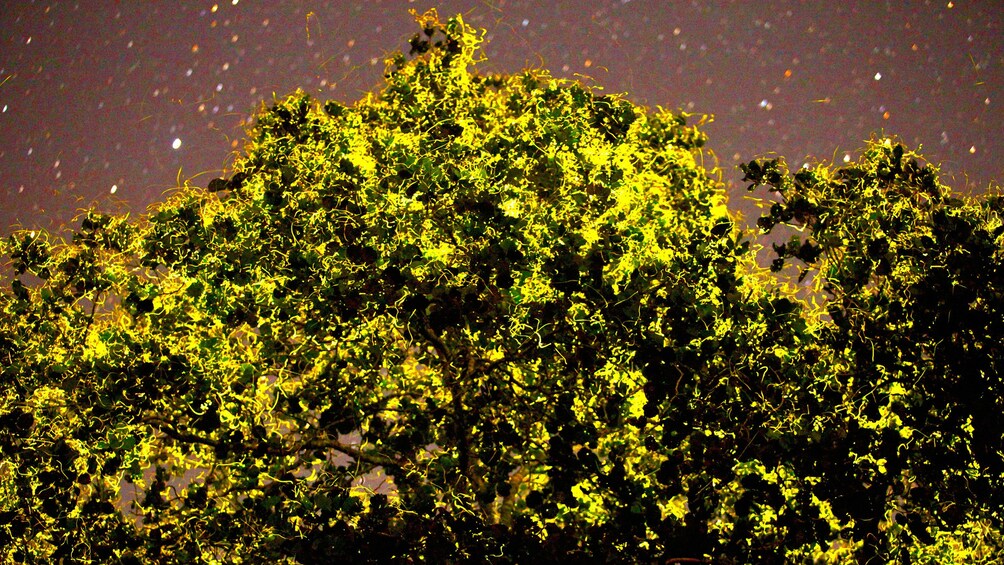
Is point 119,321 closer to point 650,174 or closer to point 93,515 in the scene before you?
point 93,515

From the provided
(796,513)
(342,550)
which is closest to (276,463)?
(342,550)

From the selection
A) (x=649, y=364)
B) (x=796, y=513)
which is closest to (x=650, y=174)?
(x=649, y=364)

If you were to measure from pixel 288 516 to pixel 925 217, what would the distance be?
4.95 meters

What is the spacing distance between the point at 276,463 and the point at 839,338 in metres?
4.20

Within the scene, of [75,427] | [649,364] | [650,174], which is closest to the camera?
[649,364]

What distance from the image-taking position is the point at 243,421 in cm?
617

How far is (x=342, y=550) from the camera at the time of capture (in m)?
5.11

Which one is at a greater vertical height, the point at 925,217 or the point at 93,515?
the point at 925,217

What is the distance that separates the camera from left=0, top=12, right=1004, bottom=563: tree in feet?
16.6

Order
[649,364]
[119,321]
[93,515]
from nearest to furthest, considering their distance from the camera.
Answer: [649,364] < [93,515] < [119,321]

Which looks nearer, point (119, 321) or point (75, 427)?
point (75, 427)

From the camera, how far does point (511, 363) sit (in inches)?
254

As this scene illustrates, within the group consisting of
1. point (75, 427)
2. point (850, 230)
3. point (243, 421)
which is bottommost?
point (75, 427)

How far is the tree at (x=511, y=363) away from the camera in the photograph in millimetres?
5062
